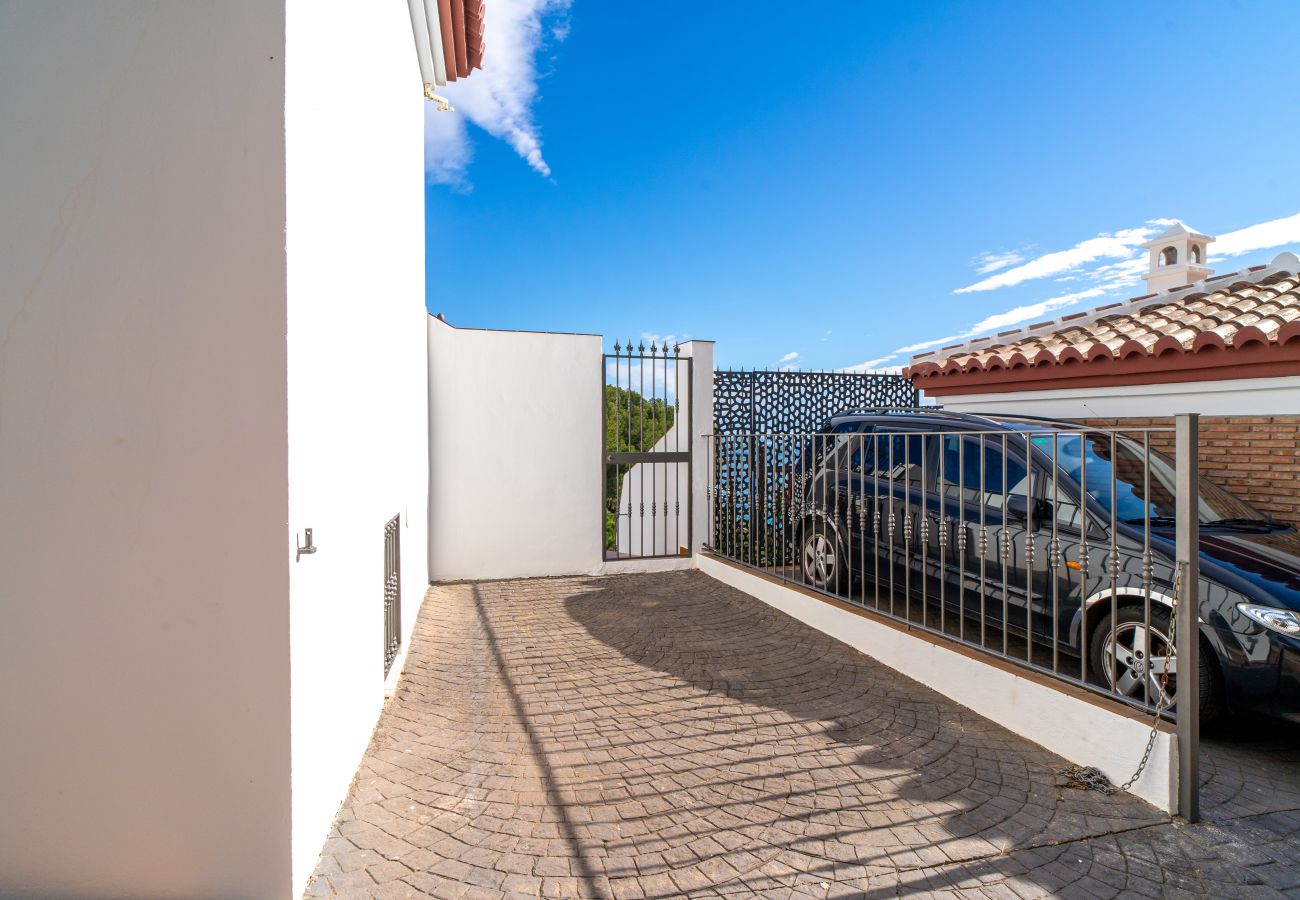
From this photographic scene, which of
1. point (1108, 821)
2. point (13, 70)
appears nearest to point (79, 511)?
point (13, 70)

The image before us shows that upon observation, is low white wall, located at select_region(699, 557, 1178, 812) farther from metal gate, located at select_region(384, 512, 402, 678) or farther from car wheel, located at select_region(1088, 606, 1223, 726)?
metal gate, located at select_region(384, 512, 402, 678)

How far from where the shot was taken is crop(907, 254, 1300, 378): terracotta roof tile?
5.48m

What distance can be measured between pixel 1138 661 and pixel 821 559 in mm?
2882

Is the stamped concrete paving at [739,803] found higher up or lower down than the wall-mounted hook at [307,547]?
lower down

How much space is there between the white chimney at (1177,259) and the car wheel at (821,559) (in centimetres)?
693

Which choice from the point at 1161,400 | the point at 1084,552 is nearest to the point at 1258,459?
the point at 1161,400

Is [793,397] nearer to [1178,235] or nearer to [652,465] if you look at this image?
Result: [652,465]

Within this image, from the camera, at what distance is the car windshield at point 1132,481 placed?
431 cm

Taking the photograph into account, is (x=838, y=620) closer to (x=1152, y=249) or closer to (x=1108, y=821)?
(x=1108, y=821)

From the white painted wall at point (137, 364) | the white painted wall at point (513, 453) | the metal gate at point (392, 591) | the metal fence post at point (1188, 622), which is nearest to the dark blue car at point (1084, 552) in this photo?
the metal fence post at point (1188, 622)

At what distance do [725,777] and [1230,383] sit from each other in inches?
215

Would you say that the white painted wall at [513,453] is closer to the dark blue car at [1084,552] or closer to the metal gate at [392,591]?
the metal gate at [392,591]

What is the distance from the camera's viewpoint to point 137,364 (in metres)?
2.19

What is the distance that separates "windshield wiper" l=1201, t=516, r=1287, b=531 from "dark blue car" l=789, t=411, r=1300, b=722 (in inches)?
0.4
